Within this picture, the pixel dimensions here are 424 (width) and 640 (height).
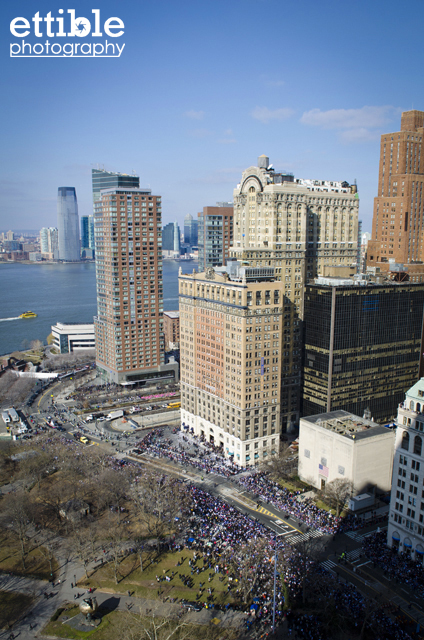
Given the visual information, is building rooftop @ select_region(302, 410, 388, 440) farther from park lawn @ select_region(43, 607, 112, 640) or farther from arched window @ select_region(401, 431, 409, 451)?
park lawn @ select_region(43, 607, 112, 640)

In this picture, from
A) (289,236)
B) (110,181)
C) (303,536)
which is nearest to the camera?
(303,536)

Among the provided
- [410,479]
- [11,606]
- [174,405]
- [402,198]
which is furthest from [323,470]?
[402,198]

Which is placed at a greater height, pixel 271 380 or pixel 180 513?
pixel 271 380

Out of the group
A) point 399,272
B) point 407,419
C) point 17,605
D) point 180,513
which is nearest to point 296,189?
point 399,272

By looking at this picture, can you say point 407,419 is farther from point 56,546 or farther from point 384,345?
point 56,546

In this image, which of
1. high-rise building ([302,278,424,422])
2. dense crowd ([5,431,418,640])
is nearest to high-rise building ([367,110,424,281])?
high-rise building ([302,278,424,422])

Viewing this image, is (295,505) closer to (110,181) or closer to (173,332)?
(173,332)
